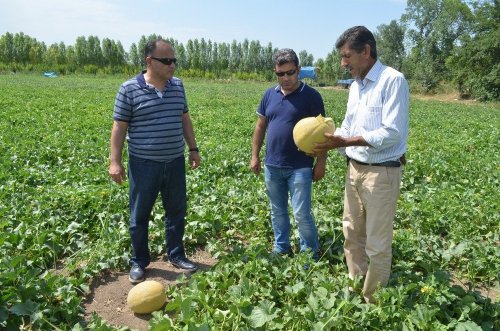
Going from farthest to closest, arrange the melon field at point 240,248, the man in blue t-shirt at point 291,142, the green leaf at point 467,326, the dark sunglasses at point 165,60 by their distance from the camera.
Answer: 1. the man in blue t-shirt at point 291,142
2. the dark sunglasses at point 165,60
3. the melon field at point 240,248
4. the green leaf at point 467,326

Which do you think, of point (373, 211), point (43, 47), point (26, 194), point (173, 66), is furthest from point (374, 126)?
point (43, 47)

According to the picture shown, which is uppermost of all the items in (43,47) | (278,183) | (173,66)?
(43,47)

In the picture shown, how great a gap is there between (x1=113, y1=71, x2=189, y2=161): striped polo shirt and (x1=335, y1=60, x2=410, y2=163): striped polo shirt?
1791 millimetres

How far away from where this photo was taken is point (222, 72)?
79.6 metres

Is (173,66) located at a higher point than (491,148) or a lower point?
higher

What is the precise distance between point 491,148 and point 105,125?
38.5 ft

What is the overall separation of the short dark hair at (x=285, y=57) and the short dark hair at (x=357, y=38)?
738mm

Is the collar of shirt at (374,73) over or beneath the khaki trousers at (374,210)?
over

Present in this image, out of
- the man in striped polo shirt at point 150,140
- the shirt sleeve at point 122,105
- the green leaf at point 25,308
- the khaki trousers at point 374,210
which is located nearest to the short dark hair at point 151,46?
the man in striped polo shirt at point 150,140

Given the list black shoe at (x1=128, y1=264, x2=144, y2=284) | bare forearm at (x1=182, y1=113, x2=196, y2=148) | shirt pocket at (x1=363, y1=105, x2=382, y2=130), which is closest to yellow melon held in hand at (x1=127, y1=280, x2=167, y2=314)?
black shoe at (x1=128, y1=264, x2=144, y2=284)

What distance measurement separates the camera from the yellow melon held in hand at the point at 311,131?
355 cm

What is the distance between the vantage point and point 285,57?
153 inches

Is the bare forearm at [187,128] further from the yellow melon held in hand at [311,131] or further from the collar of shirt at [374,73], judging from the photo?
the collar of shirt at [374,73]

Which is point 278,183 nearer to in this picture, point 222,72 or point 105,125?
point 105,125
